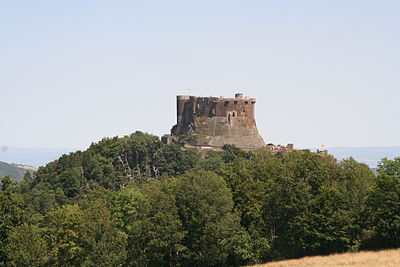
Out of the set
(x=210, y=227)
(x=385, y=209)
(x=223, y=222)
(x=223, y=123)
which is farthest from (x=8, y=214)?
(x=223, y=123)

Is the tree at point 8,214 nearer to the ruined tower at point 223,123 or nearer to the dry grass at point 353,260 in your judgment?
the dry grass at point 353,260

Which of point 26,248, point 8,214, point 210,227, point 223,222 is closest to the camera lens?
point 26,248

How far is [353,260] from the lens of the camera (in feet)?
172

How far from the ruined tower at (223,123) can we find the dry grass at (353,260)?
265ft

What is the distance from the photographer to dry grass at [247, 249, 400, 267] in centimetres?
4962

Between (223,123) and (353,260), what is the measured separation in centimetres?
8862

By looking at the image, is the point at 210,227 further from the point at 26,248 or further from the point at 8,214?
the point at 8,214

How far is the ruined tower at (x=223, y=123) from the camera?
457 ft

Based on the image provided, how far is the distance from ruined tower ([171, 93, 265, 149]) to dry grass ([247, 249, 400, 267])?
3184 inches

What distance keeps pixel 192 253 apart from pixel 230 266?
4.10 metres

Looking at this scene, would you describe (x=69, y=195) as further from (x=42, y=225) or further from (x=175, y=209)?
(x=175, y=209)

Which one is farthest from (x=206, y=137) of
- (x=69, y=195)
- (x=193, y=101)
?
(x=69, y=195)

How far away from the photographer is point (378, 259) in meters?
51.1

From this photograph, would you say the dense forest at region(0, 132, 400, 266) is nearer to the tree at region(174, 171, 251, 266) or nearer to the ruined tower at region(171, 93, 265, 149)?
the tree at region(174, 171, 251, 266)
